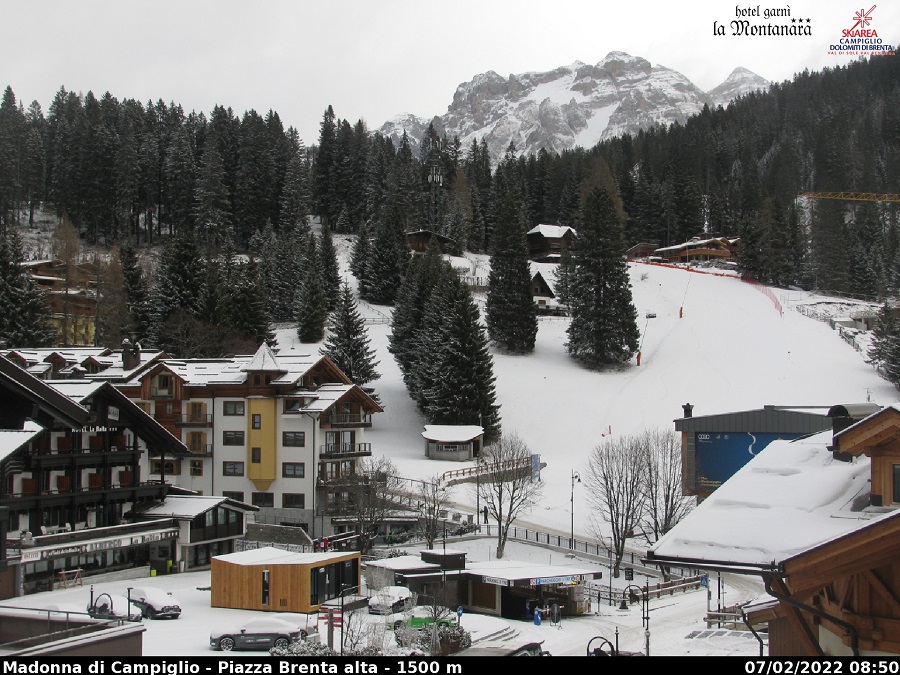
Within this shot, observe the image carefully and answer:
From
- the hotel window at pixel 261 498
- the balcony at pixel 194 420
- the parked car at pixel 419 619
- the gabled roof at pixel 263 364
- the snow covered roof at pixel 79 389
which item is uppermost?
the gabled roof at pixel 263 364

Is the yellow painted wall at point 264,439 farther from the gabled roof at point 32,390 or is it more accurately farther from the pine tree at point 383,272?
the pine tree at point 383,272

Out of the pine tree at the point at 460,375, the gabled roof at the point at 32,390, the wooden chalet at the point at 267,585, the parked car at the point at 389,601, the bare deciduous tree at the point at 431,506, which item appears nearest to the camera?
the gabled roof at the point at 32,390

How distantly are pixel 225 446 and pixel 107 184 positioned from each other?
80467mm

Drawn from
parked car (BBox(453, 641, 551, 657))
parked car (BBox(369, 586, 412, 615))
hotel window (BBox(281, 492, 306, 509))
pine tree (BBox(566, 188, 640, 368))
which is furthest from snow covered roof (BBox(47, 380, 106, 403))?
pine tree (BBox(566, 188, 640, 368))

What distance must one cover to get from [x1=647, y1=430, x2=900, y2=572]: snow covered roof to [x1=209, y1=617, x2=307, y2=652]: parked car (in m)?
18.1

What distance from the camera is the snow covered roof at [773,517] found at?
7980 mm

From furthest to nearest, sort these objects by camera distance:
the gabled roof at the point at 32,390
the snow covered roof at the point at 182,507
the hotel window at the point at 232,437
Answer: the hotel window at the point at 232,437
the snow covered roof at the point at 182,507
the gabled roof at the point at 32,390

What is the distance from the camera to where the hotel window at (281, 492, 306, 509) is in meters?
51.0

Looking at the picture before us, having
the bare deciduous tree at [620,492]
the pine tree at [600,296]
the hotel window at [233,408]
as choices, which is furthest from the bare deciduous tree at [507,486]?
the pine tree at [600,296]

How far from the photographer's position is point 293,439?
2045 inches

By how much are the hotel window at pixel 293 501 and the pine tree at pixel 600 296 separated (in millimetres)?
38798

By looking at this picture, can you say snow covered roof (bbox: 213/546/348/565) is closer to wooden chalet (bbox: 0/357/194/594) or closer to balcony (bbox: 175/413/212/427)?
wooden chalet (bbox: 0/357/194/594)

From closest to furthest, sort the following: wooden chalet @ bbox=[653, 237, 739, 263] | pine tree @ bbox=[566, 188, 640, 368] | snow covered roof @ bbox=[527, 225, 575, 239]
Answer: pine tree @ bbox=[566, 188, 640, 368], snow covered roof @ bbox=[527, 225, 575, 239], wooden chalet @ bbox=[653, 237, 739, 263]

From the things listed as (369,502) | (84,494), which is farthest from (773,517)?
(369,502)
